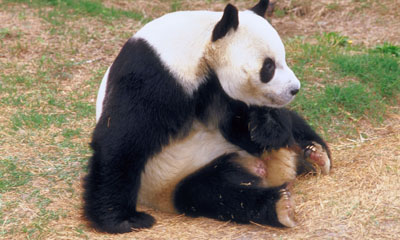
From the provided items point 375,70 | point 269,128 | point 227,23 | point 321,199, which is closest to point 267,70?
point 227,23

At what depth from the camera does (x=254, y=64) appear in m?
3.15

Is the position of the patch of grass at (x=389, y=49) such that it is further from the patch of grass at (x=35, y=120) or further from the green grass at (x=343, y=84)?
the patch of grass at (x=35, y=120)

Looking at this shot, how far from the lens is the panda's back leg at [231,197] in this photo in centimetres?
327

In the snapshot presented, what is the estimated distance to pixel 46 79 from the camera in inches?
234

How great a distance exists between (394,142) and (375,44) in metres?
3.07

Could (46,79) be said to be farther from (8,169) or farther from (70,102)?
(8,169)

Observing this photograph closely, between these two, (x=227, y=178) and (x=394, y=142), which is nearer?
(x=227, y=178)

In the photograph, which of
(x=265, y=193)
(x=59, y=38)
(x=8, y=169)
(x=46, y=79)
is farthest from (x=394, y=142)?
(x=59, y=38)

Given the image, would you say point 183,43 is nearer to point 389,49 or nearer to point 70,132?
point 70,132

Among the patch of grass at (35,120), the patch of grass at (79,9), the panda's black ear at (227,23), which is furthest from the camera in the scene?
the patch of grass at (79,9)

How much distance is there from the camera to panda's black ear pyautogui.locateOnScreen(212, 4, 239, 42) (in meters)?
3.08

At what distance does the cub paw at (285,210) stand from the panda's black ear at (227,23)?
1.04 m

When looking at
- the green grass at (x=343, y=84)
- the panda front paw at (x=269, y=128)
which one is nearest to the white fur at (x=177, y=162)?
the panda front paw at (x=269, y=128)

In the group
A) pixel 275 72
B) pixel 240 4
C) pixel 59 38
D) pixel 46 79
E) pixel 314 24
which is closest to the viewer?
pixel 275 72
